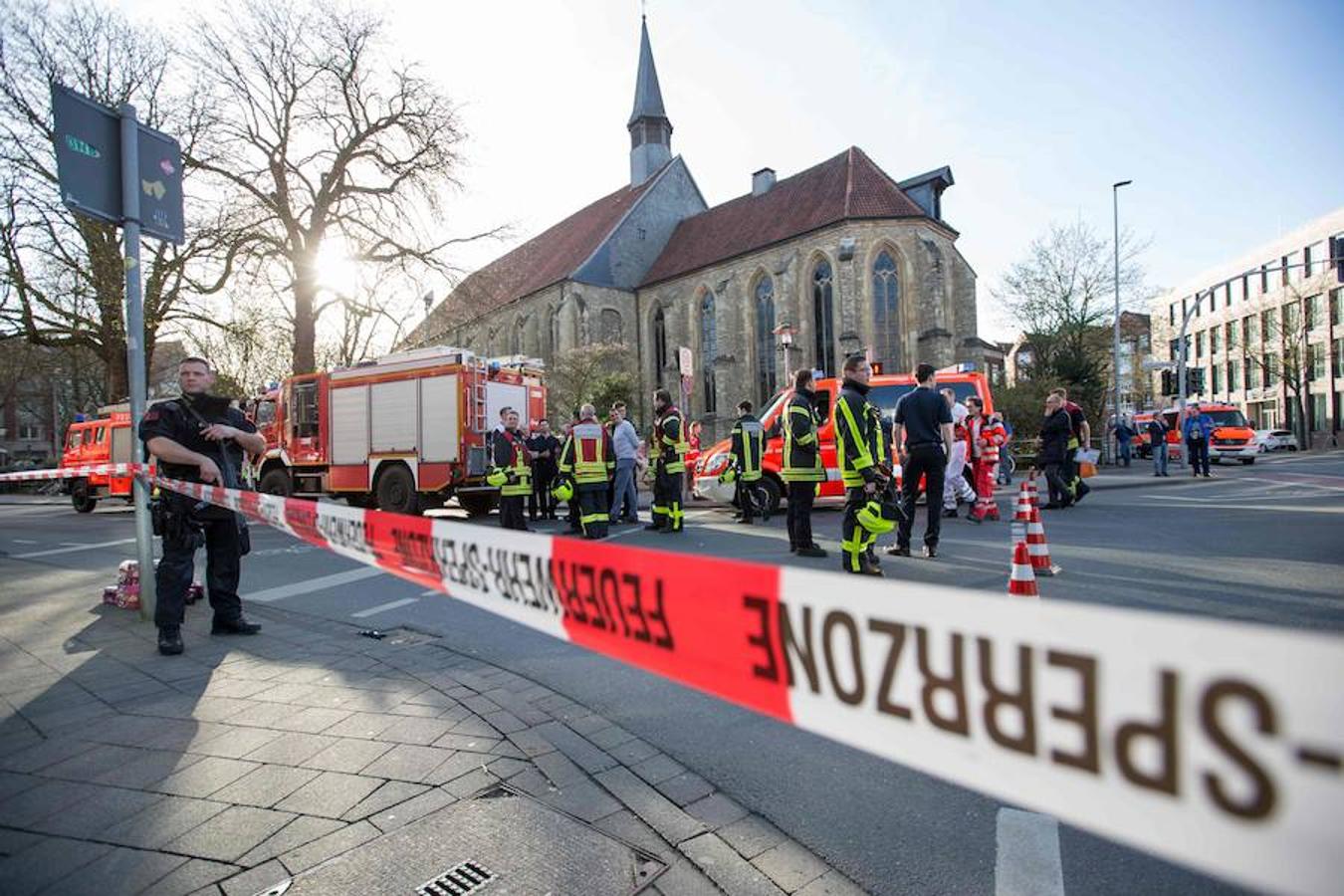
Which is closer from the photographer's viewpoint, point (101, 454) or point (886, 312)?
point (101, 454)

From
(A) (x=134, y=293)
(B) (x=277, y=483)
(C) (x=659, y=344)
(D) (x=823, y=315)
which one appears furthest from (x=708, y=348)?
(A) (x=134, y=293)

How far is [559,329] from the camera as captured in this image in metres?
39.2

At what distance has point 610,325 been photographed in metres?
40.7

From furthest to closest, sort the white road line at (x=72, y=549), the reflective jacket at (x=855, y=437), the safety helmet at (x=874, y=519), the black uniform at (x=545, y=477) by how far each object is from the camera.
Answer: the black uniform at (x=545, y=477) < the white road line at (x=72, y=549) < the reflective jacket at (x=855, y=437) < the safety helmet at (x=874, y=519)

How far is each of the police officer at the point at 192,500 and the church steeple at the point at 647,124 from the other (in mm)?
43701

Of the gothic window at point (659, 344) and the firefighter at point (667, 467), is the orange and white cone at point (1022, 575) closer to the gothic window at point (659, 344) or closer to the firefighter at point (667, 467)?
the firefighter at point (667, 467)

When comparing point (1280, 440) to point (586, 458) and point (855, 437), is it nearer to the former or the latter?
point (586, 458)

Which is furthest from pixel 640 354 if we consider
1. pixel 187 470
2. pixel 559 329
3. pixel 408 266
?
pixel 187 470

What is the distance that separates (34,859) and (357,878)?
1023mm

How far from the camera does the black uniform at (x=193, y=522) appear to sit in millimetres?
4312

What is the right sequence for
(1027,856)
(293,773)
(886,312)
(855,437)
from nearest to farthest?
(1027,856) → (293,773) → (855,437) → (886,312)

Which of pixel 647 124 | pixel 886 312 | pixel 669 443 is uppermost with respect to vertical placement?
pixel 647 124

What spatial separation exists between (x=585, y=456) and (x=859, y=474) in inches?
155

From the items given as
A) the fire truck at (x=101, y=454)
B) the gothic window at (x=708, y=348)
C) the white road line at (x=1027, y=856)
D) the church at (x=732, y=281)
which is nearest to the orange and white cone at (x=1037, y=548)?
the white road line at (x=1027, y=856)
